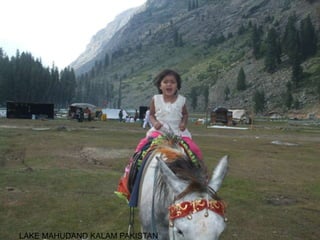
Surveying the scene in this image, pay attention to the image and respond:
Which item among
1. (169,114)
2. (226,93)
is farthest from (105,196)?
(226,93)

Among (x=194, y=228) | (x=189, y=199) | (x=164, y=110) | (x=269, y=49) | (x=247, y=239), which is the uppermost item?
(x=269, y=49)

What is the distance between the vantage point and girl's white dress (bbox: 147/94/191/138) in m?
5.37

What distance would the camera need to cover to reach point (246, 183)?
12.3 meters

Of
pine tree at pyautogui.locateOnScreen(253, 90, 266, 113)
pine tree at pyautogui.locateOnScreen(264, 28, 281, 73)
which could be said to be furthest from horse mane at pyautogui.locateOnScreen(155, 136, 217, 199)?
pine tree at pyautogui.locateOnScreen(264, 28, 281, 73)

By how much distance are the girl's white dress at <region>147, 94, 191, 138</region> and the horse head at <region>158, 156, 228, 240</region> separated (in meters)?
1.95

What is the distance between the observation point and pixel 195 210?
10.6 feet

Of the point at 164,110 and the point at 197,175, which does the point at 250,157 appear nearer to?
the point at 164,110

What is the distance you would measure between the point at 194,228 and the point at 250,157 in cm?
1638

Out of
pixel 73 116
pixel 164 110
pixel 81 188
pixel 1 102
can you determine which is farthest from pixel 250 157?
pixel 1 102

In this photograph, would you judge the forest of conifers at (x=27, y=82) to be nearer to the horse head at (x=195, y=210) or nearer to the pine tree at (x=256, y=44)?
the pine tree at (x=256, y=44)

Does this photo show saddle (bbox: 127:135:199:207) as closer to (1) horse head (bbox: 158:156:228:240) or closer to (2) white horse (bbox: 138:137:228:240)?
(2) white horse (bbox: 138:137:228:240)

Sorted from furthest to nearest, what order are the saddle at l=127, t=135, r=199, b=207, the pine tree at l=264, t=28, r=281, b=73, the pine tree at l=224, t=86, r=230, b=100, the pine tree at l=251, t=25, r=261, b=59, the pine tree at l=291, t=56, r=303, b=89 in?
1. the pine tree at l=251, t=25, r=261, b=59
2. the pine tree at l=224, t=86, r=230, b=100
3. the pine tree at l=264, t=28, r=281, b=73
4. the pine tree at l=291, t=56, r=303, b=89
5. the saddle at l=127, t=135, r=199, b=207

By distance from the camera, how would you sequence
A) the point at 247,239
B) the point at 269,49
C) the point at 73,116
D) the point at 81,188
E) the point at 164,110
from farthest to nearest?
the point at 269,49, the point at 73,116, the point at 81,188, the point at 247,239, the point at 164,110

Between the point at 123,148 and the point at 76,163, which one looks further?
the point at 123,148
